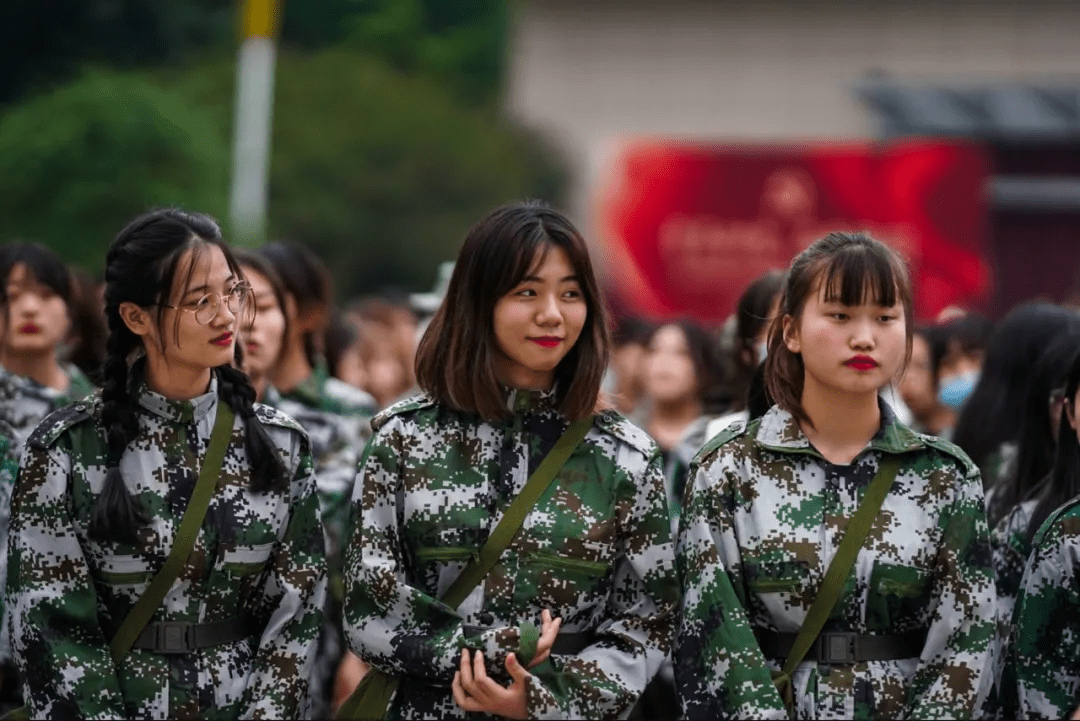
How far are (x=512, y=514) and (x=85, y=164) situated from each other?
29.0 ft

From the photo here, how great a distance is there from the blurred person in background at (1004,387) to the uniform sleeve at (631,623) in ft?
6.51

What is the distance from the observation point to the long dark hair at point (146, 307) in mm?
4559

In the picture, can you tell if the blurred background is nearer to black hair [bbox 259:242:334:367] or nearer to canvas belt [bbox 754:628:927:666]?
black hair [bbox 259:242:334:367]

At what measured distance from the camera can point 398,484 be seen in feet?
14.8

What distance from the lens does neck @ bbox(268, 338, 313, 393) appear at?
6.76 m

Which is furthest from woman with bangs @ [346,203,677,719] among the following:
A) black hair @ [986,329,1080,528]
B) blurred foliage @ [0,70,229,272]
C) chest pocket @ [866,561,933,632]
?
blurred foliage @ [0,70,229,272]

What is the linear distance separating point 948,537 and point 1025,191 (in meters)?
27.0

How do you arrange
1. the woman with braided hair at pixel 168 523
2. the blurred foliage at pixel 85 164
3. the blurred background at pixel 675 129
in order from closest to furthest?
1. the woman with braided hair at pixel 168 523
2. the blurred foliage at pixel 85 164
3. the blurred background at pixel 675 129

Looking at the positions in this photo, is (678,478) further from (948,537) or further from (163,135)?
(163,135)

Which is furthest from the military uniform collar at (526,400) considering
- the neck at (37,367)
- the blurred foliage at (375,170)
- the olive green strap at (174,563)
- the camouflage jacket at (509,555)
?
the blurred foliage at (375,170)

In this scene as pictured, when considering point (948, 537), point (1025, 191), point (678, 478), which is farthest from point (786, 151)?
point (948, 537)

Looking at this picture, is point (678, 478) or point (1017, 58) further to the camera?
point (1017, 58)

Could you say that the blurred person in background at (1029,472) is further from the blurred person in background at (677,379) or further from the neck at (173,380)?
the blurred person in background at (677,379)

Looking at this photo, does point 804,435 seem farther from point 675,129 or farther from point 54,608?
point 675,129
